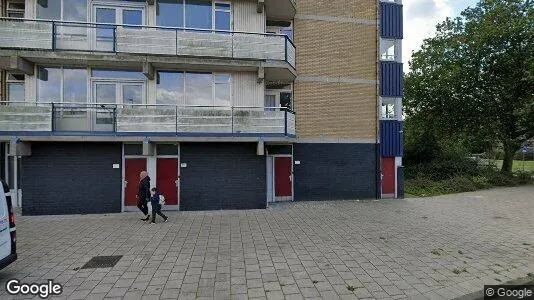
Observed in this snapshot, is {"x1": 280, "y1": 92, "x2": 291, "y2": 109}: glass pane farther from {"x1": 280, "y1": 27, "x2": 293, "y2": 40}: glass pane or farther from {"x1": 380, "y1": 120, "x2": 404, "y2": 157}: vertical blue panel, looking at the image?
{"x1": 380, "y1": 120, "x2": 404, "y2": 157}: vertical blue panel

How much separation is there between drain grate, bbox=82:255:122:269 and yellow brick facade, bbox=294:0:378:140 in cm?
941

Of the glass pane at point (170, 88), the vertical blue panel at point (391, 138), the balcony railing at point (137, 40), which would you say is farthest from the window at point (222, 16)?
the vertical blue panel at point (391, 138)

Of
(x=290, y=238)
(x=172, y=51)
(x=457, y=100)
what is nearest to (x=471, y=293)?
(x=290, y=238)

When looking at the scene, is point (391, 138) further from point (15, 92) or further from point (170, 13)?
point (15, 92)

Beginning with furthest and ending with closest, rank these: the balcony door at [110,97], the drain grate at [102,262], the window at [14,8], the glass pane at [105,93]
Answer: the window at [14,8] → the glass pane at [105,93] → the balcony door at [110,97] → the drain grate at [102,262]

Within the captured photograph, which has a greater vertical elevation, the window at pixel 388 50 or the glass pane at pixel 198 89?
the window at pixel 388 50

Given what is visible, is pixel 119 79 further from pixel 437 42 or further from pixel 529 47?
pixel 529 47

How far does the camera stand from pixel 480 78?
20.9 meters

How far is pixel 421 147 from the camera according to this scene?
21547mm

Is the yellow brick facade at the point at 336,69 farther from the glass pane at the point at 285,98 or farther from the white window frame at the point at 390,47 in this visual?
the white window frame at the point at 390,47

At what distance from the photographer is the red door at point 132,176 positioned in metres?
11.6

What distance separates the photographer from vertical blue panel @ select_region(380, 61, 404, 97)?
1508cm

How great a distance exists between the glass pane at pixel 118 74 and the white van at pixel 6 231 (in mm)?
6881

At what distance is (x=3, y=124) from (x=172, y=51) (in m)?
5.93
